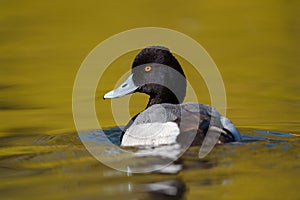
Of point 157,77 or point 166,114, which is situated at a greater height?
point 157,77

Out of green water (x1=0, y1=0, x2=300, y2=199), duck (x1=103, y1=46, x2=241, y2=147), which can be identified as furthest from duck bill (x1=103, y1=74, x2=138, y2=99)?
green water (x1=0, y1=0, x2=300, y2=199)

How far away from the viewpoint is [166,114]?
7.79 metres

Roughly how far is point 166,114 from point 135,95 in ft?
11.4

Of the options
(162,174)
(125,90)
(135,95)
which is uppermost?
(135,95)

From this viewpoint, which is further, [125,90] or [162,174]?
[125,90]

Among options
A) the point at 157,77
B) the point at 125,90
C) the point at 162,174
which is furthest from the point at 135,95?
the point at 162,174

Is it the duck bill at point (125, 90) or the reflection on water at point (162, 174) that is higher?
the duck bill at point (125, 90)

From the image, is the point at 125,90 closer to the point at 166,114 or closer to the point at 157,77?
the point at 157,77

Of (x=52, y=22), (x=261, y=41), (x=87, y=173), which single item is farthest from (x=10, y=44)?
(x=87, y=173)

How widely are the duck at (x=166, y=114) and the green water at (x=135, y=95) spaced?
0.25 metres

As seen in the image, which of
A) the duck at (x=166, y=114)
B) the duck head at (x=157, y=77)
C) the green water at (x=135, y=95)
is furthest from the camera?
the duck head at (x=157, y=77)

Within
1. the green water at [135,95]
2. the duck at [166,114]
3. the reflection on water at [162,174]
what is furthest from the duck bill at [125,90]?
the reflection on water at [162,174]

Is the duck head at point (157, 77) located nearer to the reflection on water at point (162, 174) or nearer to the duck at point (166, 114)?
the duck at point (166, 114)

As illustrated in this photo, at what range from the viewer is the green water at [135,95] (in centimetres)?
644
